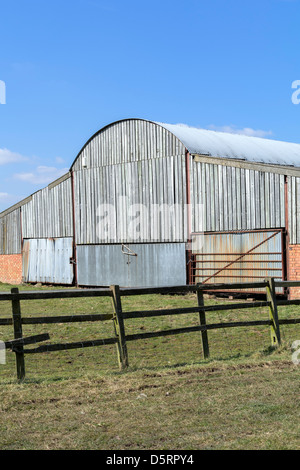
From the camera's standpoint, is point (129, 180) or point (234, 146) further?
point (234, 146)

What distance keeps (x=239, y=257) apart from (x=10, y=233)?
1689 cm

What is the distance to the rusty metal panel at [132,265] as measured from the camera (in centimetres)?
2356

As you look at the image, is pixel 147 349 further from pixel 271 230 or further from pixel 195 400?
pixel 271 230

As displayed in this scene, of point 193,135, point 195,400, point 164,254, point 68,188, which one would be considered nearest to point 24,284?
point 68,188

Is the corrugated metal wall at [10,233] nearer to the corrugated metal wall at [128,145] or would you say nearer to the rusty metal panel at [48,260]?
the rusty metal panel at [48,260]

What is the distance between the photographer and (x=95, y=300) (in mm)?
20719

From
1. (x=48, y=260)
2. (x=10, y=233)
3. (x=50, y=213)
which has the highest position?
(x=50, y=213)

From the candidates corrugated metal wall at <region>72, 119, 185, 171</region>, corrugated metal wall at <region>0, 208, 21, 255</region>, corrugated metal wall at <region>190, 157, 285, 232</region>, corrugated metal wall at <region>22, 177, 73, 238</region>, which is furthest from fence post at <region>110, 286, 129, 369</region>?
corrugated metal wall at <region>0, 208, 21, 255</region>

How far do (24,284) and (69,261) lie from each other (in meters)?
4.20

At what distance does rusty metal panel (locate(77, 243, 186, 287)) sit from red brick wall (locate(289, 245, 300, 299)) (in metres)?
5.09

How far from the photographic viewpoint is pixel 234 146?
2692cm
